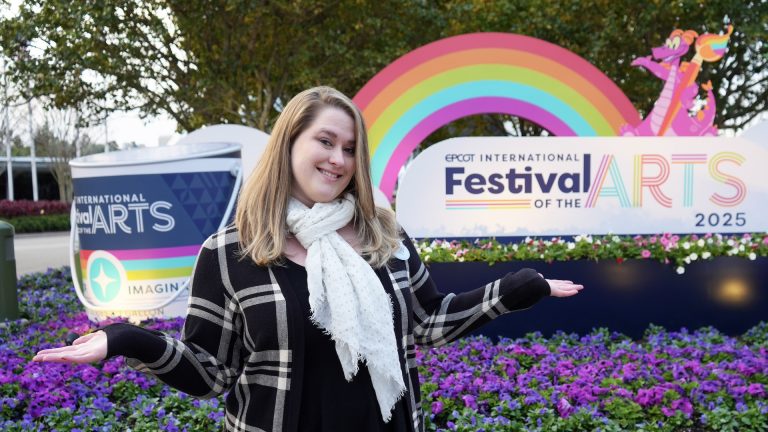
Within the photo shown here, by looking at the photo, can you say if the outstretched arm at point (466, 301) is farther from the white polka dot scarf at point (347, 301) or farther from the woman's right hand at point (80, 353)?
the woman's right hand at point (80, 353)

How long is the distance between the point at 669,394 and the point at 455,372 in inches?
48.1

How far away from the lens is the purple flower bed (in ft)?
11.5

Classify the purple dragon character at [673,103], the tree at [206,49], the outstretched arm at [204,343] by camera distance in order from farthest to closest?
1. the tree at [206,49]
2. the purple dragon character at [673,103]
3. the outstretched arm at [204,343]

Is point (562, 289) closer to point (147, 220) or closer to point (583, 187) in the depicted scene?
point (147, 220)

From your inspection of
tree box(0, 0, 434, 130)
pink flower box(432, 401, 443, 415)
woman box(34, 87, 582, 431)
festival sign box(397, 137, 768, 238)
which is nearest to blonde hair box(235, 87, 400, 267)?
woman box(34, 87, 582, 431)

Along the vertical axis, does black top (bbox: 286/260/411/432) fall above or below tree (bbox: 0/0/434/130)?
below

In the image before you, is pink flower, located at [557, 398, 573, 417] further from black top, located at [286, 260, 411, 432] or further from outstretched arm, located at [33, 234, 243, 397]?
outstretched arm, located at [33, 234, 243, 397]

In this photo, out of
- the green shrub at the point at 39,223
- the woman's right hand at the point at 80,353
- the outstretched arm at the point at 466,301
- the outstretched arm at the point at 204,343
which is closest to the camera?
the woman's right hand at the point at 80,353

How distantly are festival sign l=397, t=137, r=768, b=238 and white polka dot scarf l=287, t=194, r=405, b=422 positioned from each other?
4.39 m

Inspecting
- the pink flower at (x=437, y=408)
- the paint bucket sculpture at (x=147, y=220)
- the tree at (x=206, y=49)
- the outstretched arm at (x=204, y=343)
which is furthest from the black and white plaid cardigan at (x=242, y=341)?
the tree at (x=206, y=49)

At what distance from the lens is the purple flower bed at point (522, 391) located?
138 inches

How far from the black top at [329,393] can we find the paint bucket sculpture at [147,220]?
13.0 feet

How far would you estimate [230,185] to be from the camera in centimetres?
579

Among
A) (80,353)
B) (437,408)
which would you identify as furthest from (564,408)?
(80,353)
